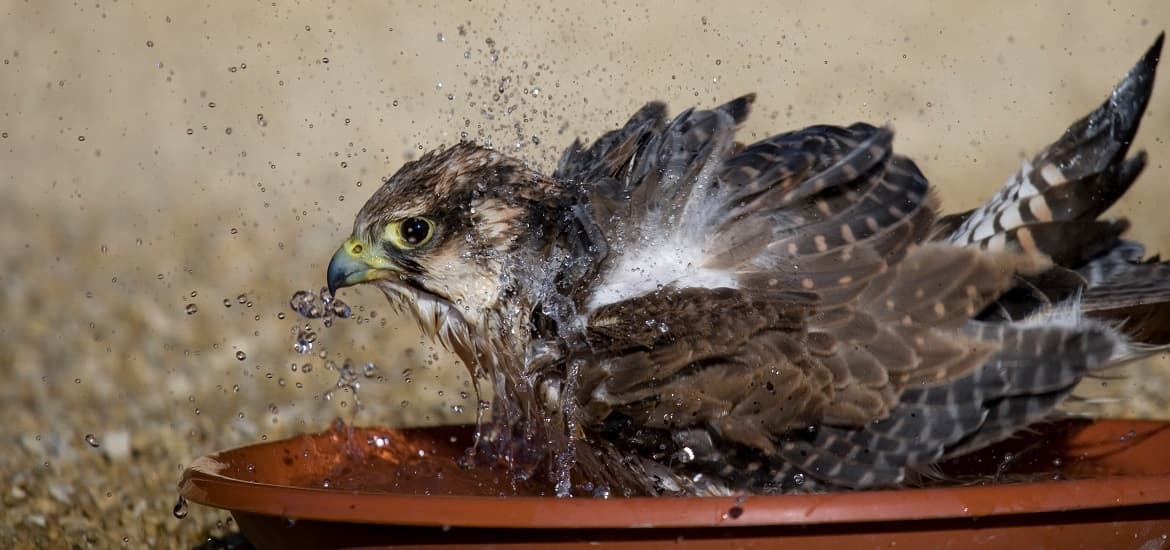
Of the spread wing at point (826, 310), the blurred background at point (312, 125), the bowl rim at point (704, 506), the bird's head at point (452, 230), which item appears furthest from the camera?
the blurred background at point (312, 125)

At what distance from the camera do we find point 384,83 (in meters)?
7.77

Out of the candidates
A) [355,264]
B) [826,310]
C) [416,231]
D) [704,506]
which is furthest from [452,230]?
[704,506]

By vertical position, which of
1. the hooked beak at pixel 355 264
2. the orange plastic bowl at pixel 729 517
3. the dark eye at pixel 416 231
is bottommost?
the orange plastic bowl at pixel 729 517

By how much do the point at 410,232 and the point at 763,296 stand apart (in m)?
1.00

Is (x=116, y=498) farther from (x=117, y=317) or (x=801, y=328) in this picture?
(x=801, y=328)

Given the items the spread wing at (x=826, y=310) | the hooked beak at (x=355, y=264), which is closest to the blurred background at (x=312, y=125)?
the hooked beak at (x=355, y=264)

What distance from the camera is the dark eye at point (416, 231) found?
335 centimetres

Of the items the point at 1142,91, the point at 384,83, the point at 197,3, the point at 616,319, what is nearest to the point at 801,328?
the point at 616,319

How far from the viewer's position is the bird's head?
3.34 meters

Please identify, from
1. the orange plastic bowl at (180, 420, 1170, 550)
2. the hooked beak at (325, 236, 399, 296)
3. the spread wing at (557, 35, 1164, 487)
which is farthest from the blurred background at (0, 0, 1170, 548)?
the orange plastic bowl at (180, 420, 1170, 550)

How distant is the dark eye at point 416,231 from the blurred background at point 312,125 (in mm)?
2790

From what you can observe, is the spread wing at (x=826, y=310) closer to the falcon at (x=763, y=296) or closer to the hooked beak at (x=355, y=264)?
the falcon at (x=763, y=296)

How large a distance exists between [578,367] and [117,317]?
5.16 meters

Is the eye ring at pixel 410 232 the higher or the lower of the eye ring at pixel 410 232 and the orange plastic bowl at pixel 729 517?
the higher
